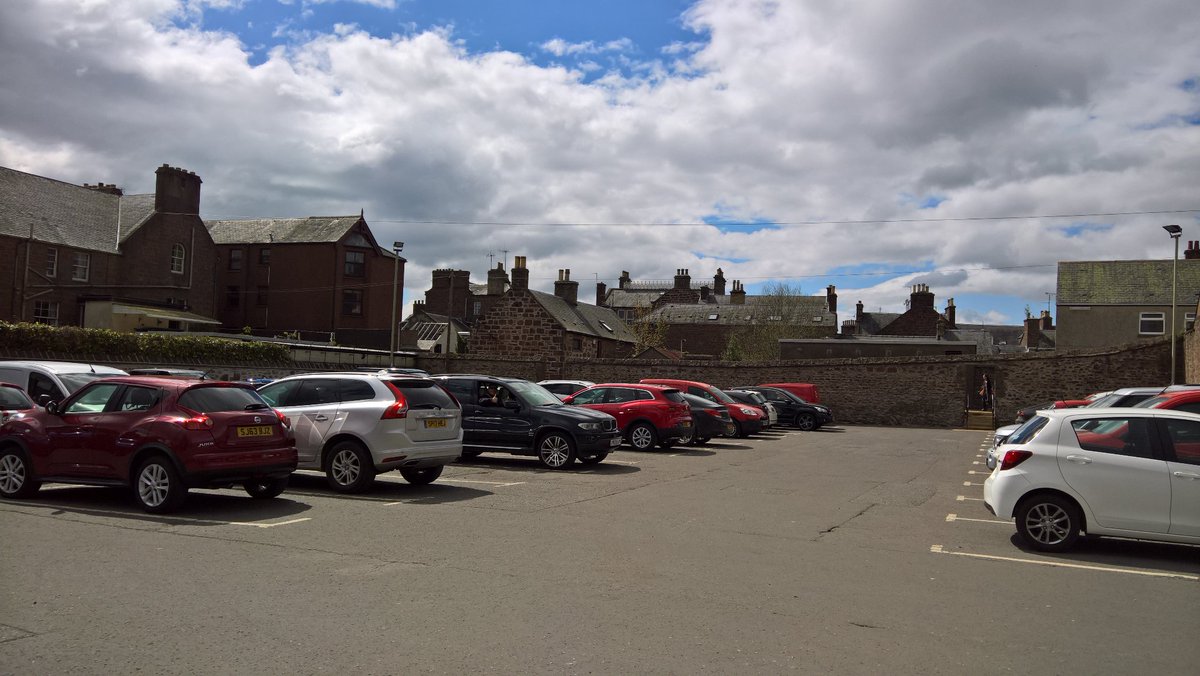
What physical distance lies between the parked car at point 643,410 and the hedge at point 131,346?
49.4 feet

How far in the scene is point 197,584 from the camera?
6633mm

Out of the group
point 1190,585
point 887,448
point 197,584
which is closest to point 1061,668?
point 1190,585

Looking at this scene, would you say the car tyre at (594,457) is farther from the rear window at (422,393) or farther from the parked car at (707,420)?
the parked car at (707,420)

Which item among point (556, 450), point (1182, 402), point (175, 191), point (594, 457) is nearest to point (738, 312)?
point (175, 191)

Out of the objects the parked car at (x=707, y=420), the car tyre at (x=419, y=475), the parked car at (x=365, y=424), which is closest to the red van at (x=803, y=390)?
the parked car at (x=707, y=420)

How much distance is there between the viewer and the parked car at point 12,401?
460 inches

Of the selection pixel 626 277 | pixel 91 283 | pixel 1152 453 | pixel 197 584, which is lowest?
pixel 197 584

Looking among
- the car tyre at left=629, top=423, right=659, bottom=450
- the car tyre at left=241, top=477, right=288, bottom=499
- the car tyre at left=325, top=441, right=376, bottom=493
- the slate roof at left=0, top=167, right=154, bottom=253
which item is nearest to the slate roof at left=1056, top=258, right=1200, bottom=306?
the car tyre at left=629, top=423, right=659, bottom=450

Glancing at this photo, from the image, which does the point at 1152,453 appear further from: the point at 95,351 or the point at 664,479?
the point at 95,351

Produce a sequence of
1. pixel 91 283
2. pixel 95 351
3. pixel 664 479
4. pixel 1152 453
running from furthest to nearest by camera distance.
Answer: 1. pixel 91 283
2. pixel 95 351
3. pixel 664 479
4. pixel 1152 453

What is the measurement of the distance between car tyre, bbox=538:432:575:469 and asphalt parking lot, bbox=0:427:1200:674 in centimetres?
344

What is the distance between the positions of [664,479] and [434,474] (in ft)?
13.1

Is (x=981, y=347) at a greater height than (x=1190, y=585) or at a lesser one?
greater

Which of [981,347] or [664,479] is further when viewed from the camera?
[981,347]
